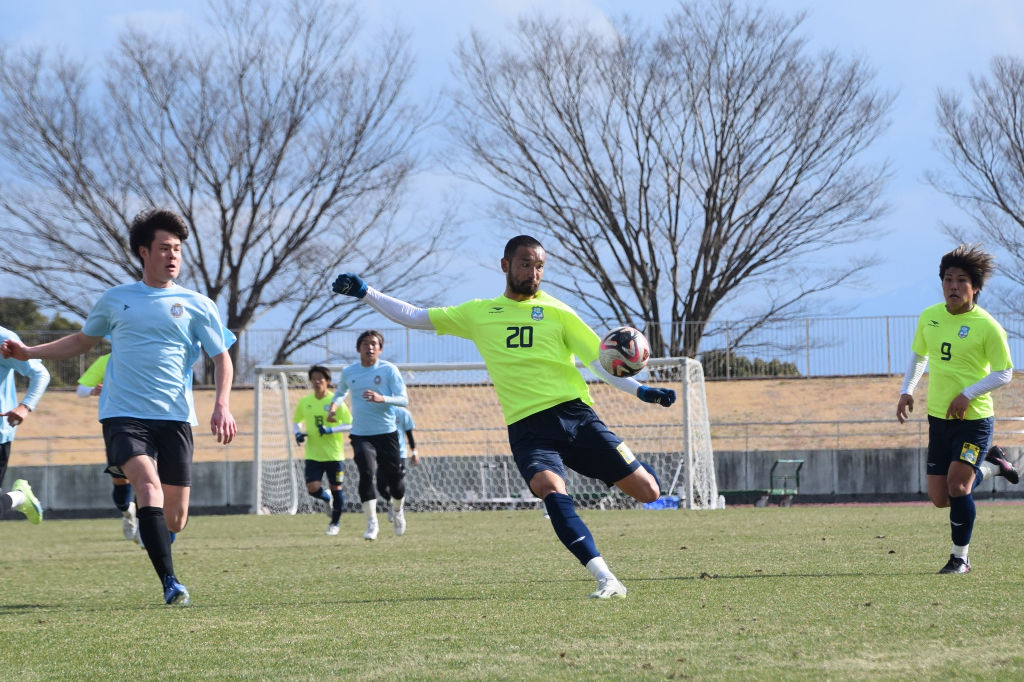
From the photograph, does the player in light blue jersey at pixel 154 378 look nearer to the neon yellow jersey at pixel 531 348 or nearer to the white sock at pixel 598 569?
the neon yellow jersey at pixel 531 348

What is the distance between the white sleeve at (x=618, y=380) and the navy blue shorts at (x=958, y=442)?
2346 millimetres

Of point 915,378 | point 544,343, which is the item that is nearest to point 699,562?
point 915,378

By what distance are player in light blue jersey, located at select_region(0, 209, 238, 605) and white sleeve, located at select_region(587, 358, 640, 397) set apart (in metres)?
2.10

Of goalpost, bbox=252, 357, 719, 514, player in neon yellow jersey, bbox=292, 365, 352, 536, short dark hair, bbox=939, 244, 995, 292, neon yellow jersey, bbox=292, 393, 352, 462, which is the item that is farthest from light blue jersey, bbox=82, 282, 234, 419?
goalpost, bbox=252, 357, 719, 514

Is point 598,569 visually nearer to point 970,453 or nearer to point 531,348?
point 531,348

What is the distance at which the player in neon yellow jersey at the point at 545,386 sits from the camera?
6.62 m

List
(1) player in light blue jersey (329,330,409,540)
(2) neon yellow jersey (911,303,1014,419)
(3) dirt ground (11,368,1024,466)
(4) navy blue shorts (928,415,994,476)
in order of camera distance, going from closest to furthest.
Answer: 1. (4) navy blue shorts (928,415,994,476)
2. (2) neon yellow jersey (911,303,1014,419)
3. (1) player in light blue jersey (329,330,409,540)
4. (3) dirt ground (11,368,1024,466)

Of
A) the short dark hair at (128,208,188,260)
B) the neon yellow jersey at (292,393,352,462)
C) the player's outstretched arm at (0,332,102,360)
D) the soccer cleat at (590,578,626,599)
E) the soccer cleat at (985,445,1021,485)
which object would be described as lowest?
the soccer cleat at (590,578,626,599)

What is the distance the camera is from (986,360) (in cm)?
807

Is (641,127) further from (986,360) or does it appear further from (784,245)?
(986,360)

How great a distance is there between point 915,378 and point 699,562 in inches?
80.5

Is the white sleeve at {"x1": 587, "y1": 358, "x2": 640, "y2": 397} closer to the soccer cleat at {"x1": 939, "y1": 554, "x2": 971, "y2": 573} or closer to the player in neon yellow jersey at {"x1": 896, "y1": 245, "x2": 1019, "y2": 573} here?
the player in neon yellow jersey at {"x1": 896, "y1": 245, "x2": 1019, "y2": 573}

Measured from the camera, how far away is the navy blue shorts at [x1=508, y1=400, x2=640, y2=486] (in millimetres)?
6699

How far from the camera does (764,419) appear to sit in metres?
32.9
